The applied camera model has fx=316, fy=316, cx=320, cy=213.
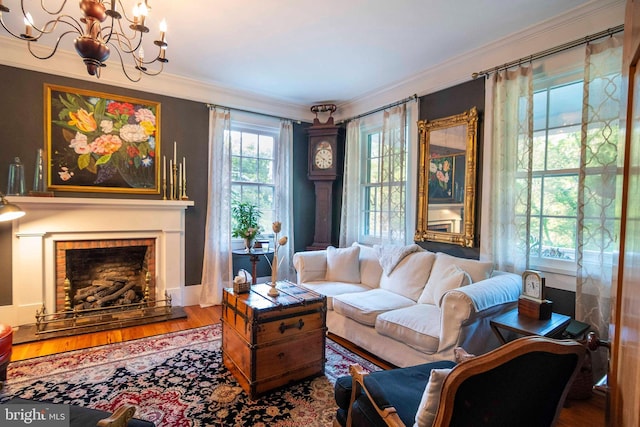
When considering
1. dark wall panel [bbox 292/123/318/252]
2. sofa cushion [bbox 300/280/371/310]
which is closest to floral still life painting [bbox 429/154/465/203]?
sofa cushion [bbox 300/280/371/310]

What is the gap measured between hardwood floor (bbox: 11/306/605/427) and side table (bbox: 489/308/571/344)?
1.74 feet

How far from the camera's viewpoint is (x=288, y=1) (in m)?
2.35

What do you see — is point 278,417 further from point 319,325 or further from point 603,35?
point 603,35

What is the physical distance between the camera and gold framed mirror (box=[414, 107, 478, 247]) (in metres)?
3.06

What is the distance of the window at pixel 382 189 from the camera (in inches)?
149

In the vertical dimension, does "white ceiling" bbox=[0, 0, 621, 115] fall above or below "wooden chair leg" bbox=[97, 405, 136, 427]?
above

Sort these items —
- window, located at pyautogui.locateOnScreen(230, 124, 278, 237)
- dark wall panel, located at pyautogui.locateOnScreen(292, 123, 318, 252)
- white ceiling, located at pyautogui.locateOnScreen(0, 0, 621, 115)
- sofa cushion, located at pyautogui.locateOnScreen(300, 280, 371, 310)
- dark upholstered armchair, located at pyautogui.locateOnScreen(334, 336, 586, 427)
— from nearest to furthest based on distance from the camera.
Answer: dark upholstered armchair, located at pyautogui.locateOnScreen(334, 336, 586, 427) < white ceiling, located at pyautogui.locateOnScreen(0, 0, 621, 115) < sofa cushion, located at pyautogui.locateOnScreen(300, 280, 371, 310) < window, located at pyautogui.locateOnScreen(230, 124, 278, 237) < dark wall panel, located at pyautogui.locateOnScreen(292, 123, 318, 252)

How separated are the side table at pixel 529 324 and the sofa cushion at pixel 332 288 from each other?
143cm

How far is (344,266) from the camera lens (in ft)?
12.0

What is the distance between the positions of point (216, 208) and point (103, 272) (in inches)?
57.8

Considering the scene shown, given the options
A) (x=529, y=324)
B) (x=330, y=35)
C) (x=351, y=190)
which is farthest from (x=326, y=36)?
(x=529, y=324)

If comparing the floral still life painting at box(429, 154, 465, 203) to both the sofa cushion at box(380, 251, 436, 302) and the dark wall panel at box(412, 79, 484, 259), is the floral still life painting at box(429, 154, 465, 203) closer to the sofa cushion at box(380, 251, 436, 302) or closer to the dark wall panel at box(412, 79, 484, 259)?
the dark wall panel at box(412, 79, 484, 259)

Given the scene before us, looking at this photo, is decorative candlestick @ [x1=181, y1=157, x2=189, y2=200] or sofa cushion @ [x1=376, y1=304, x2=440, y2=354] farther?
decorative candlestick @ [x1=181, y1=157, x2=189, y2=200]

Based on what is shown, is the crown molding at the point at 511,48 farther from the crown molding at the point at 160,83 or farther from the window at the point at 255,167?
the window at the point at 255,167
